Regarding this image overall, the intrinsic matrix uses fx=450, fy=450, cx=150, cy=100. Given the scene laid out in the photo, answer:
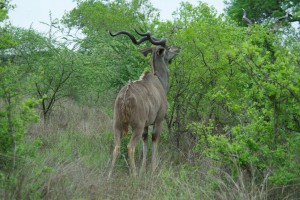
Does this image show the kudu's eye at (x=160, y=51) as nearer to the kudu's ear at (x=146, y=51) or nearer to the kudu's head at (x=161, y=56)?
the kudu's head at (x=161, y=56)

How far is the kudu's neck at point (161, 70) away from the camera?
27.6 feet

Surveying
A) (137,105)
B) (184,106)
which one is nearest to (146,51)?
(184,106)

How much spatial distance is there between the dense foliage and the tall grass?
0.02 meters

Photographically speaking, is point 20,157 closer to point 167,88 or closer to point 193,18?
point 167,88

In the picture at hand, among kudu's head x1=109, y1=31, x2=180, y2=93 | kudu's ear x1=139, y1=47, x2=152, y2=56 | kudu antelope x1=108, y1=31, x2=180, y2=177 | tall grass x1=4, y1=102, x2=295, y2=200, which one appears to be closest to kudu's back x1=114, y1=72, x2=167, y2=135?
kudu antelope x1=108, y1=31, x2=180, y2=177

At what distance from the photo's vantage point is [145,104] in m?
6.92

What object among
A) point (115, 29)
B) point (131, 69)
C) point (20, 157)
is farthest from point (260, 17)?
point (20, 157)

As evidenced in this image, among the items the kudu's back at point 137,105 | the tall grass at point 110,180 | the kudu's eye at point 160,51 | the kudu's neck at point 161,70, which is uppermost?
the kudu's eye at point 160,51

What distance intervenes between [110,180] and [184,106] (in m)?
3.20

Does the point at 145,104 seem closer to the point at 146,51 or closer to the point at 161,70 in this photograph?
the point at 161,70

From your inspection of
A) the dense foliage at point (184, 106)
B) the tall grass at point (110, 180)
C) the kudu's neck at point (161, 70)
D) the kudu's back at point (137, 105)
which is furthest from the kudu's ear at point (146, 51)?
the tall grass at point (110, 180)

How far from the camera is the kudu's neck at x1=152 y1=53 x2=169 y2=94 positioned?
8.41m

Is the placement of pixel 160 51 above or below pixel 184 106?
above

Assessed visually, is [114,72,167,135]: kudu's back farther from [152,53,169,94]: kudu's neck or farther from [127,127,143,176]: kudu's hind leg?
[152,53,169,94]: kudu's neck
